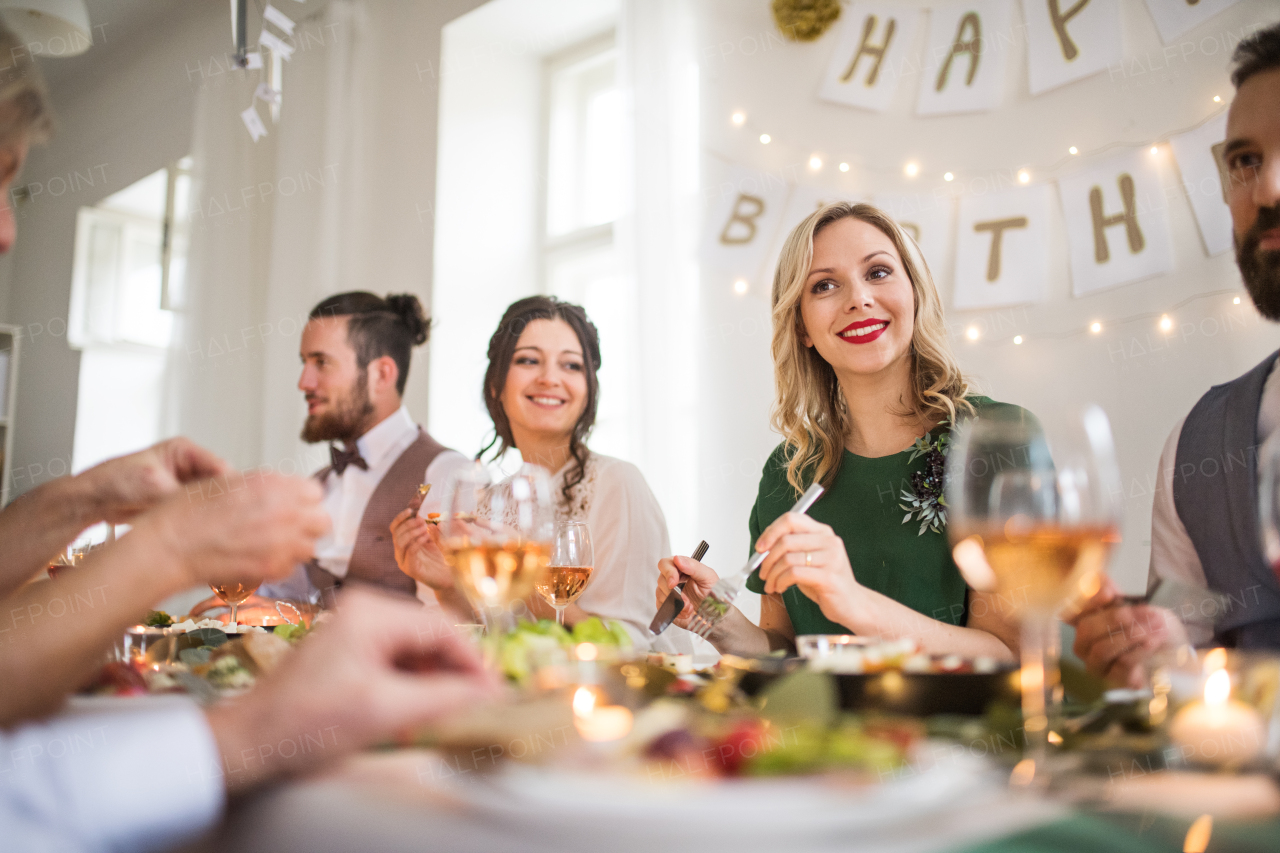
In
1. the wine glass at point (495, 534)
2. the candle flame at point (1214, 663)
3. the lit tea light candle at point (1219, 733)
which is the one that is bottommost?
the lit tea light candle at point (1219, 733)

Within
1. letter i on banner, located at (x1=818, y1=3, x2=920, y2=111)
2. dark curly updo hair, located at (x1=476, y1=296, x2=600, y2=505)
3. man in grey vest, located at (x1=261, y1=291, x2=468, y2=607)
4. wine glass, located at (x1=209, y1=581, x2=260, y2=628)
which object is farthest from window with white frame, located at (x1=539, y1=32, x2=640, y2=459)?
wine glass, located at (x1=209, y1=581, x2=260, y2=628)

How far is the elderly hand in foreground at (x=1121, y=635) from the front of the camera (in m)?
0.73

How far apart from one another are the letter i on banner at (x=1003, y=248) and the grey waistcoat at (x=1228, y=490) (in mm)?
658

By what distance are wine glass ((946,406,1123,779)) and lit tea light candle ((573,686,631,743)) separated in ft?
0.75

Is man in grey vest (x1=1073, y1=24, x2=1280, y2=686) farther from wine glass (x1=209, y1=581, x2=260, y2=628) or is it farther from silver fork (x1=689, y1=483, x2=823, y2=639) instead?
wine glass (x1=209, y1=581, x2=260, y2=628)

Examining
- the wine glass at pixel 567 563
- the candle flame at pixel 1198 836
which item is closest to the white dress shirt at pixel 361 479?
the wine glass at pixel 567 563

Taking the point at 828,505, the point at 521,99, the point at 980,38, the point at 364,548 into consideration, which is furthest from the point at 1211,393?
the point at 521,99

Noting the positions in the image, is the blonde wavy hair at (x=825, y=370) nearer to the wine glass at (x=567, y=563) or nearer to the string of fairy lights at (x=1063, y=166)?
the string of fairy lights at (x=1063, y=166)

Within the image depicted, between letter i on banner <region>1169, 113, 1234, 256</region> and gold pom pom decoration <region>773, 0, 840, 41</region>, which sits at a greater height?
gold pom pom decoration <region>773, 0, 840, 41</region>

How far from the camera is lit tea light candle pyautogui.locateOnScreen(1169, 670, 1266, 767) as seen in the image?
18.1 inches

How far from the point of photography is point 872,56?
2471mm

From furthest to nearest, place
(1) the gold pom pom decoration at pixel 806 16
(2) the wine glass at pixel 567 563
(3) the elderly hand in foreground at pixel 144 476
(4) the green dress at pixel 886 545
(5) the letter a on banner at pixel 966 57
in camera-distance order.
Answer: (1) the gold pom pom decoration at pixel 806 16 < (5) the letter a on banner at pixel 966 57 < (4) the green dress at pixel 886 545 < (2) the wine glass at pixel 567 563 < (3) the elderly hand in foreground at pixel 144 476

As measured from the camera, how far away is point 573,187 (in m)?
3.94

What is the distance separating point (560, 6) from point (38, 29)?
186 centimetres
